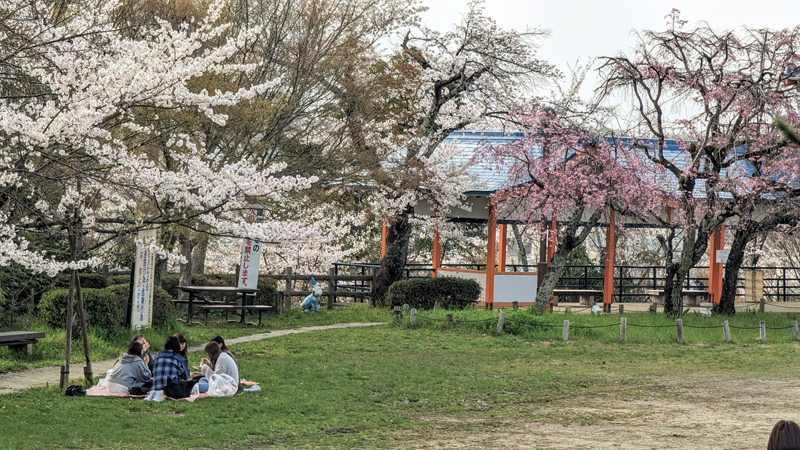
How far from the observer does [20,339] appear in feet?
37.8

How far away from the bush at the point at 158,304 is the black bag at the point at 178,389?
5.57 meters

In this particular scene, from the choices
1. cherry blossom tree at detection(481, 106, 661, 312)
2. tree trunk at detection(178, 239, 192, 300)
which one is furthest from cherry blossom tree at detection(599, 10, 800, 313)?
tree trunk at detection(178, 239, 192, 300)

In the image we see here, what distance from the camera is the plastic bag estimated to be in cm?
976

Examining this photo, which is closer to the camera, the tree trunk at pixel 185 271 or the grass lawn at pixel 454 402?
the grass lawn at pixel 454 402

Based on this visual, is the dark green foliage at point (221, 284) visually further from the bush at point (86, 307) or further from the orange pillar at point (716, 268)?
the orange pillar at point (716, 268)

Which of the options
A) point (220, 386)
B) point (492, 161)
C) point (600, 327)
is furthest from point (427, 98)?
point (220, 386)

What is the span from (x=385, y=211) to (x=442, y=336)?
599 centimetres

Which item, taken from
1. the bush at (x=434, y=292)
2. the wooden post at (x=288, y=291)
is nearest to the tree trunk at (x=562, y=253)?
the bush at (x=434, y=292)

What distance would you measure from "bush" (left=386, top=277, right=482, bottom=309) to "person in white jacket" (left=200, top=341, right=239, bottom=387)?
11054 mm

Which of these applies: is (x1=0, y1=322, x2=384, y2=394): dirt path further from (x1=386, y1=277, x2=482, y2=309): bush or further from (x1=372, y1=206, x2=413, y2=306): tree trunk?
(x1=372, y1=206, x2=413, y2=306): tree trunk

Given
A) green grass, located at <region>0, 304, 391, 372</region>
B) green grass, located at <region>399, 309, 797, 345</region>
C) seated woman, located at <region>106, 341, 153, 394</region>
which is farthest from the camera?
green grass, located at <region>399, 309, 797, 345</region>

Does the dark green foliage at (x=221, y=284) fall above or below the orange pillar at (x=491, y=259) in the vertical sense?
below

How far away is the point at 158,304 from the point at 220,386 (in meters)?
5.89

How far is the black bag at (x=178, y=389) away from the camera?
9.48 metres
